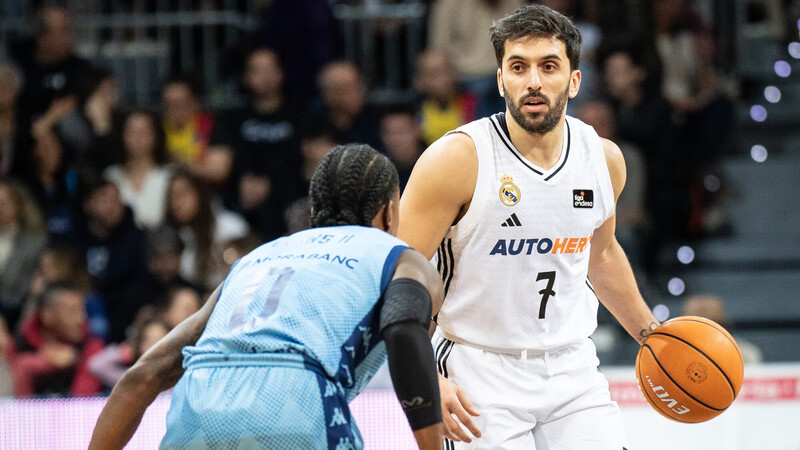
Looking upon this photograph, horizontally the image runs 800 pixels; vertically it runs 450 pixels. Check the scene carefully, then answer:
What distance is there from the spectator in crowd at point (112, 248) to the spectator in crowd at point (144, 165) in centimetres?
25

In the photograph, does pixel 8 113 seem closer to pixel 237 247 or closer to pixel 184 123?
pixel 184 123

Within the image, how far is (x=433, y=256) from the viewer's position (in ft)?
12.9

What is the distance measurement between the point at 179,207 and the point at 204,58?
257cm

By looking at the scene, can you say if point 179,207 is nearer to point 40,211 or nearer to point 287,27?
point 40,211

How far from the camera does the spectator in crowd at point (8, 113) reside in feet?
30.3

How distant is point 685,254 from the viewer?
30.0 feet

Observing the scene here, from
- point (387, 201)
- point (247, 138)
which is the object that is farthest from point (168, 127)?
point (387, 201)

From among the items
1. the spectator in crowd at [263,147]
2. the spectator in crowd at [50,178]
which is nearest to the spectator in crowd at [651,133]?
the spectator in crowd at [263,147]

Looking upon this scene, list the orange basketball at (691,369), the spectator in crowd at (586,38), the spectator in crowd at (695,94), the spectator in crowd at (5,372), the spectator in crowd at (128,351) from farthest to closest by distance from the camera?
the spectator in crowd at (695,94) → the spectator in crowd at (586,38) → the spectator in crowd at (5,372) → the spectator in crowd at (128,351) → the orange basketball at (691,369)

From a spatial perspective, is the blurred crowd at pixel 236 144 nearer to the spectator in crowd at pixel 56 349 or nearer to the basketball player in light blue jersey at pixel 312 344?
the spectator in crowd at pixel 56 349

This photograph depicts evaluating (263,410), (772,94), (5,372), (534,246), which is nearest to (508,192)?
(534,246)

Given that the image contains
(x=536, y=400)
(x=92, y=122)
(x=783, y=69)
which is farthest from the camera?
(x=783, y=69)

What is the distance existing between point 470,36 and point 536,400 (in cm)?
618

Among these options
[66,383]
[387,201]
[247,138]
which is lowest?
[66,383]
